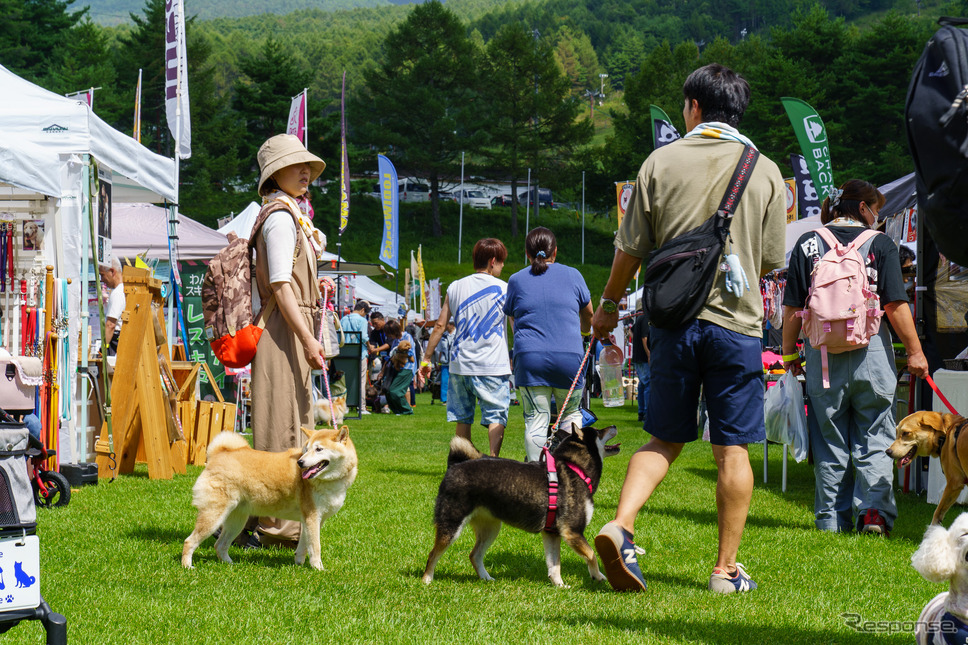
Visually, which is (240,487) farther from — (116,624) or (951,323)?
(951,323)

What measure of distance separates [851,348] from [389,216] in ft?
60.6

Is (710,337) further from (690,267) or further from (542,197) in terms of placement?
(542,197)

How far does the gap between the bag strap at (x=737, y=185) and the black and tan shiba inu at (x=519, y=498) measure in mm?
1342

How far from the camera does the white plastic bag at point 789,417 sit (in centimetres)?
633

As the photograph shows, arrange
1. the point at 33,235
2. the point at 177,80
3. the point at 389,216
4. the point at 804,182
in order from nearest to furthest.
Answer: the point at 33,235
the point at 177,80
the point at 804,182
the point at 389,216

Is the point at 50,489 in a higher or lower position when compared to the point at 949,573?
lower

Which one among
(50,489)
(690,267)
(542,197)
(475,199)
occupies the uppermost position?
(542,197)

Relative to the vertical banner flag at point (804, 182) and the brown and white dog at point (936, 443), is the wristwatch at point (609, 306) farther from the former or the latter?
the vertical banner flag at point (804, 182)

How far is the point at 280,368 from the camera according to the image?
464cm

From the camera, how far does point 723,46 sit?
7962cm

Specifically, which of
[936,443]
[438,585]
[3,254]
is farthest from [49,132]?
[936,443]

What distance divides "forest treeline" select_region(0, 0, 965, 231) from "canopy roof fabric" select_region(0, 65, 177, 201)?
4513 centimetres

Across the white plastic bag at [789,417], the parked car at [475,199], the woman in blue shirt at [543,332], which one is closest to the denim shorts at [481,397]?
the woman in blue shirt at [543,332]

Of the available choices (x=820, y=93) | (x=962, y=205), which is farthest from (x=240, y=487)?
(x=820, y=93)
